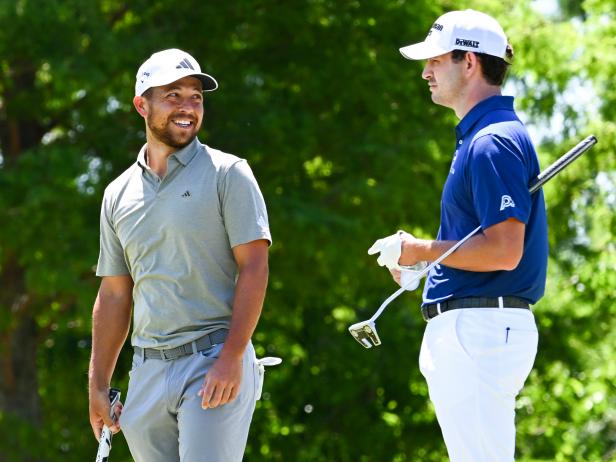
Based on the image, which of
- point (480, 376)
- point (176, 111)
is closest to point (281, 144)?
point (176, 111)

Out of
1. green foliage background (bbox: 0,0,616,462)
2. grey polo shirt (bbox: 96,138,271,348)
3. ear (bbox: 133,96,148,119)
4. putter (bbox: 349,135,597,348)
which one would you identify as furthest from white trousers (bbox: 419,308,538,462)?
green foliage background (bbox: 0,0,616,462)

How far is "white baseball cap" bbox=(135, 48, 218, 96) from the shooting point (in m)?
3.85

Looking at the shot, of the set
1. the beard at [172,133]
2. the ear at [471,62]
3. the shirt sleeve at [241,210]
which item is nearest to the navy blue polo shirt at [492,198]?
the ear at [471,62]

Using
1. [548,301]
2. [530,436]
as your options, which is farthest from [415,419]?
[548,301]

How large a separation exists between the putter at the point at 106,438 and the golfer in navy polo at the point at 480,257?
1.08m

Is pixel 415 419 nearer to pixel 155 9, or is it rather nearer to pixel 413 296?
pixel 413 296

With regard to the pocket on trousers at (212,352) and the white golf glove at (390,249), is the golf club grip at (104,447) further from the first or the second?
the white golf glove at (390,249)

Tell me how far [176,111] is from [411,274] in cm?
94

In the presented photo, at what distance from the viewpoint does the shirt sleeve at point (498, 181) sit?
10.7 feet

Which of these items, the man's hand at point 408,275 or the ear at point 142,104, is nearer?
the man's hand at point 408,275

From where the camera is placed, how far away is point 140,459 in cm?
380

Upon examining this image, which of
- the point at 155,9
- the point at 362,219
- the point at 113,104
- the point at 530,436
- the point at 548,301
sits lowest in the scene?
the point at 530,436

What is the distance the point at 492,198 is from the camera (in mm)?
3275

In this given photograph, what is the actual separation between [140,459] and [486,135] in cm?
150
